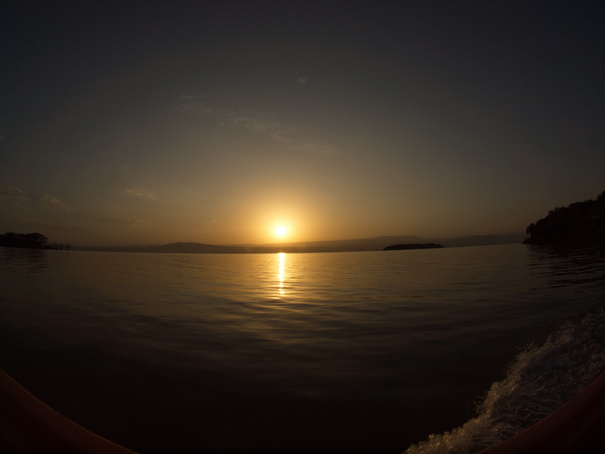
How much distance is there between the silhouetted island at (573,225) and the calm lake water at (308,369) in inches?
2863

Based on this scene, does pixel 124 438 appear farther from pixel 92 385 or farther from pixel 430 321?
pixel 430 321

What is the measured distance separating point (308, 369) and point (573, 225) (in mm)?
95508

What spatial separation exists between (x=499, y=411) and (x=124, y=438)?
15.3 ft

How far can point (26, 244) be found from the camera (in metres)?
124

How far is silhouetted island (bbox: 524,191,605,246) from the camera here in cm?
6334

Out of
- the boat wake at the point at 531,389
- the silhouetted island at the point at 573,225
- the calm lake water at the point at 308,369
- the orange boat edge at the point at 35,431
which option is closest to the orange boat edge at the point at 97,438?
the orange boat edge at the point at 35,431

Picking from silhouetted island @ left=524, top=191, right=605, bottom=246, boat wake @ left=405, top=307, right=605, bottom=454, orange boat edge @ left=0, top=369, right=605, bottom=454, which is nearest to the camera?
orange boat edge @ left=0, top=369, right=605, bottom=454

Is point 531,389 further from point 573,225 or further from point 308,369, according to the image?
point 573,225

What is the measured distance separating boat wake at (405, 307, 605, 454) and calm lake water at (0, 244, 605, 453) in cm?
2

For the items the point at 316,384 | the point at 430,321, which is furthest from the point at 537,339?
the point at 316,384

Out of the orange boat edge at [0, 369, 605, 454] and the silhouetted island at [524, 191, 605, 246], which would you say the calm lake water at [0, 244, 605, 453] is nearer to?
the orange boat edge at [0, 369, 605, 454]

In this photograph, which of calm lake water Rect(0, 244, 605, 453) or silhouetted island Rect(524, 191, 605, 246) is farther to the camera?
silhouetted island Rect(524, 191, 605, 246)

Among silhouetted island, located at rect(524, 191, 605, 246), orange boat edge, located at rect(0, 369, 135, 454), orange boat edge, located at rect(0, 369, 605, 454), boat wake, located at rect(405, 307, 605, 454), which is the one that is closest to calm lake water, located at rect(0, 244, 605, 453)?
boat wake, located at rect(405, 307, 605, 454)

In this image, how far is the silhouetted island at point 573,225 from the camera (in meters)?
63.3
